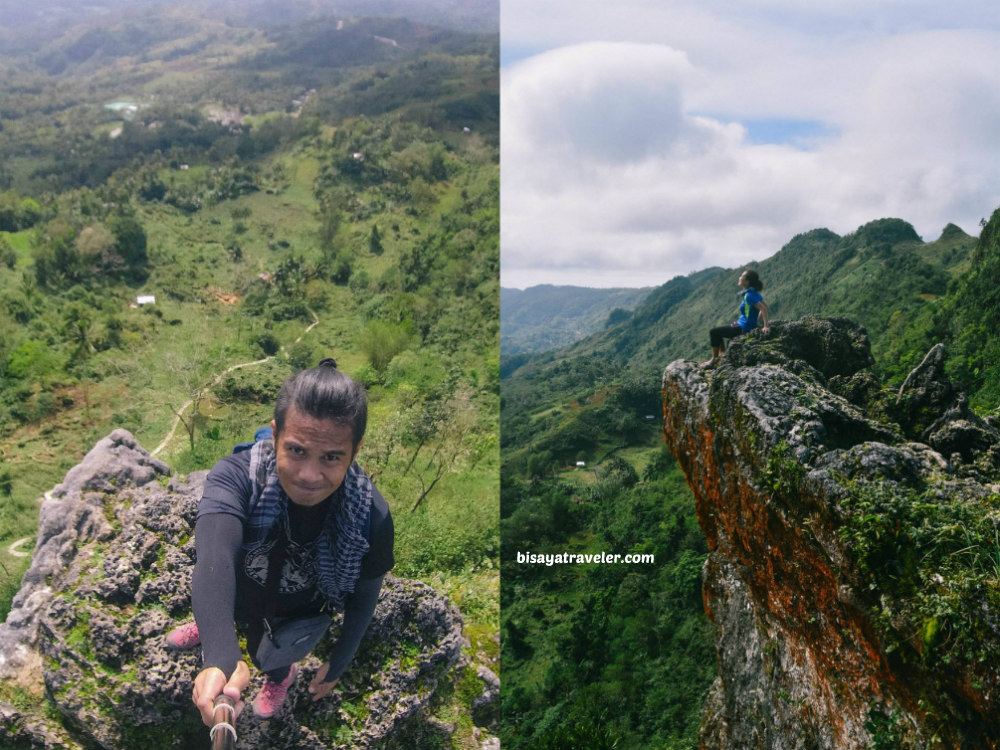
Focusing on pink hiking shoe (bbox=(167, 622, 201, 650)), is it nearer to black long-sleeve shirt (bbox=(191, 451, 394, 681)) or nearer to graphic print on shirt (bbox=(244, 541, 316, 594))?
black long-sleeve shirt (bbox=(191, 451, 394, 681))

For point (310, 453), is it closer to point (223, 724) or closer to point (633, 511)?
point (223, 724)

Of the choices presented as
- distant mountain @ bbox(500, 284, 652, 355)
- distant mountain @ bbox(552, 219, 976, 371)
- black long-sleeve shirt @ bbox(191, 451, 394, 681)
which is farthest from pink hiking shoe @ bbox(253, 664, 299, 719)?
distant mountain @ bbox(500, 284, 652, 355)

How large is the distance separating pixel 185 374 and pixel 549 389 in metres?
24.1

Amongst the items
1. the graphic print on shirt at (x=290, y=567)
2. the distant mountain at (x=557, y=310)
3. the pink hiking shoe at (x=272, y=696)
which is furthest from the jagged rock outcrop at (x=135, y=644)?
the distant mountain at (x=557, y=310)

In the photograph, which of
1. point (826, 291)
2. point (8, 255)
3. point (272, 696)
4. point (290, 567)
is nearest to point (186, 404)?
point (272, 696)

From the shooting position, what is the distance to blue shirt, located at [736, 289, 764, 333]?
5.61m

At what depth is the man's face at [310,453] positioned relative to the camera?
3949 millimetres

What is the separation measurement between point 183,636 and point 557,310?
10431 centimetres

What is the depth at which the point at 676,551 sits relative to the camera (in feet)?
42.2

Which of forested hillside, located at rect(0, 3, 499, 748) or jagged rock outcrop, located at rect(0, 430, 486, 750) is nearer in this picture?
jagged rock outcrop, located at rect(0, 430, 486, 750)

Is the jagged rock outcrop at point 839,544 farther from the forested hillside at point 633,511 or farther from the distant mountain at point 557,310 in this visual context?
the distant mountain at point 557,310

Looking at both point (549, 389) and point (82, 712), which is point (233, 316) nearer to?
point (82, 712)
